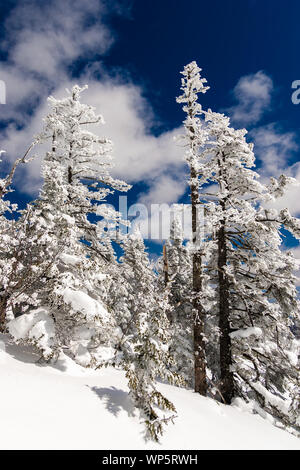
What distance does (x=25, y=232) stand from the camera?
314 inches

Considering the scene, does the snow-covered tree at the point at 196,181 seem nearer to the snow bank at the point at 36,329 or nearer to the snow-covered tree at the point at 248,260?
the snow-covered tree at the point at 248,260

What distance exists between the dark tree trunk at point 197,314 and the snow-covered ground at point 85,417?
69.3 inches

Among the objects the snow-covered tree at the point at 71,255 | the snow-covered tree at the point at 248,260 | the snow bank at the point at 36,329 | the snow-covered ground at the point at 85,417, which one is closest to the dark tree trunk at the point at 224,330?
the snow-covered tree at the point at 248,260

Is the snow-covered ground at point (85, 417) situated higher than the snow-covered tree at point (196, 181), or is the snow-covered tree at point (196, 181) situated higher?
the snow-covered tree at point (196, 181)

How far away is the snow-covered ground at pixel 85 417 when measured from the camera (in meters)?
4.04

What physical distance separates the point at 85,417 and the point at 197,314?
21.5ft

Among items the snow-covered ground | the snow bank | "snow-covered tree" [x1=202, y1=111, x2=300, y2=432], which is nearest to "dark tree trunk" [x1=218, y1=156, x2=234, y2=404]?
"snow-covered tree" [x1=202, y1=111, x2=300, y2=432]

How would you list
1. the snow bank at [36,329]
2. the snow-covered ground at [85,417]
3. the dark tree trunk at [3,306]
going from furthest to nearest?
the dark tree trunk at [3,306] < the snow bank at [36,329] < the snow-covered ground at [85,417]

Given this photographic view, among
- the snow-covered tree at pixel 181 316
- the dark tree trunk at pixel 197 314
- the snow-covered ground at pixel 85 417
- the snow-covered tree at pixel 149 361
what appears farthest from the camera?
the snow-covered tree at pixel 181 316

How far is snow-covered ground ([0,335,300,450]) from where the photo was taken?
404 centimetres

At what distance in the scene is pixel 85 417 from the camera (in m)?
4.77

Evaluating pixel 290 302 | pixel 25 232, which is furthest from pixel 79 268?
pixel 290 302

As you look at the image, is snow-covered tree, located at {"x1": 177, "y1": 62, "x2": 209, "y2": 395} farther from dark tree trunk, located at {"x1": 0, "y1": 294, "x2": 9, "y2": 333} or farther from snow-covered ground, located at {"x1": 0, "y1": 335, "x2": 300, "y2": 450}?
dark tree trunk, located at {"x1": 0, "y1": 294, "x2": 9, "y2": 333}

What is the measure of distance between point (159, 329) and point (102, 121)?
12114 millimetres
